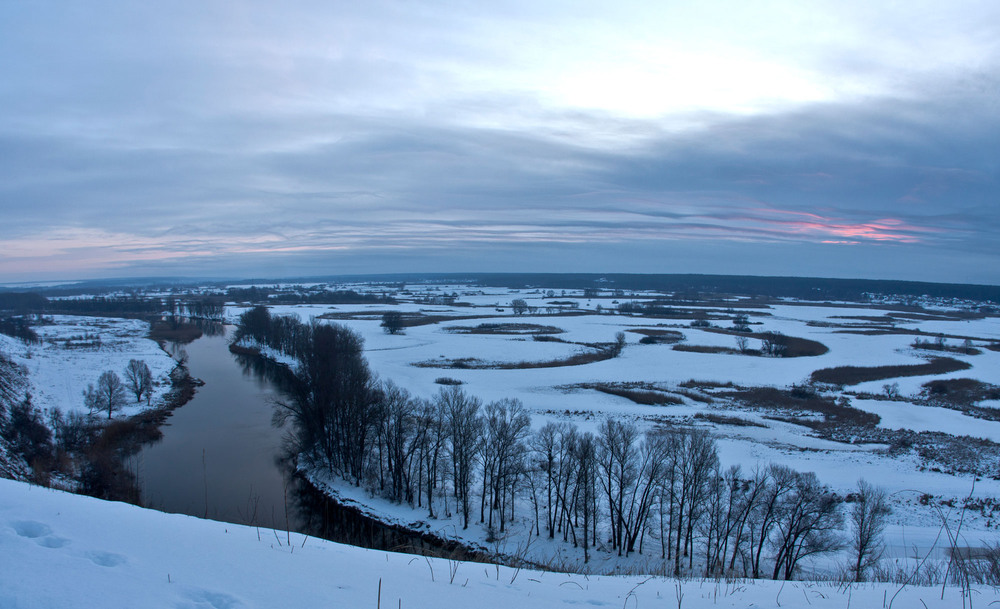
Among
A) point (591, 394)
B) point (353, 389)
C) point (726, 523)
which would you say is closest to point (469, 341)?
point (591, 394)

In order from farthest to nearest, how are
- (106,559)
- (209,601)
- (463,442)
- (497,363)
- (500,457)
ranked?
1. (497,363)
2. (463,442)
3. (500,457)
4. (106,559)
5. (209,601)

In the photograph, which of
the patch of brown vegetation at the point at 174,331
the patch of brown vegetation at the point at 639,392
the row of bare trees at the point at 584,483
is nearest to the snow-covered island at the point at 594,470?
the row of bare trees at the point at 584,483

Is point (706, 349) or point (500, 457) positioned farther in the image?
point (706, 349)

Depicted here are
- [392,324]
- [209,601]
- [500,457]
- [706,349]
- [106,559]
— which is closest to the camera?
[209,601]

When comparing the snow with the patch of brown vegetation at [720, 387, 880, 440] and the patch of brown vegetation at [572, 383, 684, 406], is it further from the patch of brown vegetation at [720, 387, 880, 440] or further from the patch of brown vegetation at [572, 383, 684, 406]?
the patch of brown vegetation at [572, 383, 684, 406]

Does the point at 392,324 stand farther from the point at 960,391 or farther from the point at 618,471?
the point at 960,391

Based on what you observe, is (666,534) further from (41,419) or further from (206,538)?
(41,419)

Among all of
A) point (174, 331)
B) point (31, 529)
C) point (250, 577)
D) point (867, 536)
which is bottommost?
Answer: point (867, 536)

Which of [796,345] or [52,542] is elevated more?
[52,542]

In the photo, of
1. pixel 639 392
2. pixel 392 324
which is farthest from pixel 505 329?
pixel 639 392
